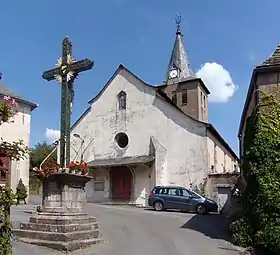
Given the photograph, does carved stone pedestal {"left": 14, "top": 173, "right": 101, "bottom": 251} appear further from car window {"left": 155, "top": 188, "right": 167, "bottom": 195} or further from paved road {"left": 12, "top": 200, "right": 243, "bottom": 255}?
car window {"left": 155, "top": 188, "right": 167, "bottom": 195}

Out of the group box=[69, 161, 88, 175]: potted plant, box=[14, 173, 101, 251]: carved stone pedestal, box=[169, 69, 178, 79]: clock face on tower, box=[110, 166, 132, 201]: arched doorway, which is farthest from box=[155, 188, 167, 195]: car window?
box=[169, 69, 178, 79]: clock face on tower

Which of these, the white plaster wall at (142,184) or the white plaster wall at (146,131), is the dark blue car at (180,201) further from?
the white plaster wall at (142,184)

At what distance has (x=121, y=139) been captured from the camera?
1303 inches

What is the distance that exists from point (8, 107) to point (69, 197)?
692 centimetres

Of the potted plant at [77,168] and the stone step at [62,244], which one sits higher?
the potted plant at [77,168]

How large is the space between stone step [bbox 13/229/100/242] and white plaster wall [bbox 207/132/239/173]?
18808 millimetres

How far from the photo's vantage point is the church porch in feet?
101

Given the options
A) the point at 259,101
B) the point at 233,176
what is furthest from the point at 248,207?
the point at 233,176

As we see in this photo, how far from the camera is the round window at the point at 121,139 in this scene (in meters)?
32.7

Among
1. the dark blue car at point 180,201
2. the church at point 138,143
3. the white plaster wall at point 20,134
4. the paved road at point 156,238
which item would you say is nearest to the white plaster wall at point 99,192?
the church at point 138,143

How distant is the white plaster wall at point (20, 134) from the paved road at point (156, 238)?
13.7 meters

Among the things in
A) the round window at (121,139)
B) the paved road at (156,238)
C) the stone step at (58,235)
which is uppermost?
the round window at (121,139)

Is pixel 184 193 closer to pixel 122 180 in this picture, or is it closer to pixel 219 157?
pixel 122 180

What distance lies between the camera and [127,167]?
31.4 meters
